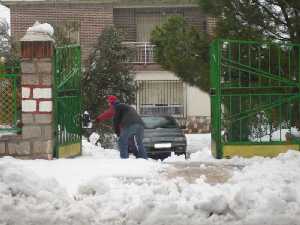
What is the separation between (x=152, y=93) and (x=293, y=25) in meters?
14.8

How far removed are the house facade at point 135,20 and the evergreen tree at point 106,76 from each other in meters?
8.51

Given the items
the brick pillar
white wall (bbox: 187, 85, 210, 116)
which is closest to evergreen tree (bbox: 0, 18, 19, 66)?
the brick pillar

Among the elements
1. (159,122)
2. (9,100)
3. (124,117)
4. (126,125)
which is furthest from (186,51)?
(9,100)

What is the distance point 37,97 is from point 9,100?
48 cm

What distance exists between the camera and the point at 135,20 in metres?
28.3

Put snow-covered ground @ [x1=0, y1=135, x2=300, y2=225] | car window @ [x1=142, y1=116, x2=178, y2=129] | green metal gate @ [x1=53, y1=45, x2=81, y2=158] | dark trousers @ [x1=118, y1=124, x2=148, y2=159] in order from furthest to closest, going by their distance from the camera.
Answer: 1. car window @ [x1=142, y1=116, x2=178, y2=129]
2. dark trousers @ [x1=118, y1=124, x2=148, y2=159]
3. green metal gate @ [x1=53, y1=45, x2=81, y2=158]
4. snow-covered ground @ [x1=0, y1=135, x2=300, y2=225]

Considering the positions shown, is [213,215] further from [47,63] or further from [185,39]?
[185,39]

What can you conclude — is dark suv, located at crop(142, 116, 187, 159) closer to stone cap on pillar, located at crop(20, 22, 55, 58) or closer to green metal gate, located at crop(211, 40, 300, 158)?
green metal gate, located at crop(211, 40, 300, 158)

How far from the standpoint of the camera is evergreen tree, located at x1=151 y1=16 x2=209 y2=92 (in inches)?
571

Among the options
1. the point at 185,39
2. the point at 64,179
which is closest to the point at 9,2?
the point at 185,39

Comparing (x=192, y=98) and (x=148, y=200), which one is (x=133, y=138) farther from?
(x=192, y=98)

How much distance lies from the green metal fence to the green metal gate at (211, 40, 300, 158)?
3.57 meters

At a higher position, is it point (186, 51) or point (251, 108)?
point (186, 51)

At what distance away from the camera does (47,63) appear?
11.1m
